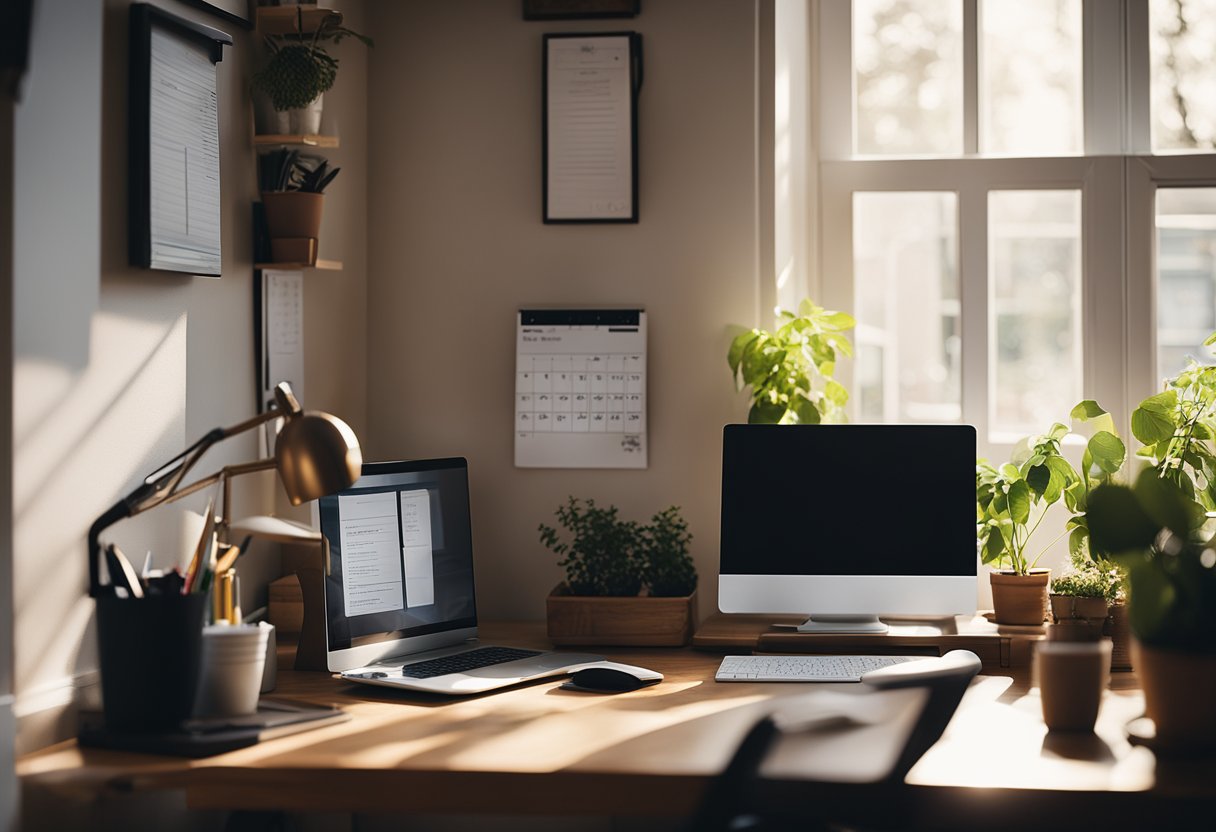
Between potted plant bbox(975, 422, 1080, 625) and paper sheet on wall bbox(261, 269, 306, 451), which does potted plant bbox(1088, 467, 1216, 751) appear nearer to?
potted plant bbox(975, 422, 1080, 625)

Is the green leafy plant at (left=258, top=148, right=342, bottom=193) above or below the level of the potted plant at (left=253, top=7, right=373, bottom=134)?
below

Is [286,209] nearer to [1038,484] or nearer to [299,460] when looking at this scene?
[299,460]

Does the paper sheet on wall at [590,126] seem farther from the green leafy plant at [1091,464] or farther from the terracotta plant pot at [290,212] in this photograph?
the green leafy plant at [1091,464]

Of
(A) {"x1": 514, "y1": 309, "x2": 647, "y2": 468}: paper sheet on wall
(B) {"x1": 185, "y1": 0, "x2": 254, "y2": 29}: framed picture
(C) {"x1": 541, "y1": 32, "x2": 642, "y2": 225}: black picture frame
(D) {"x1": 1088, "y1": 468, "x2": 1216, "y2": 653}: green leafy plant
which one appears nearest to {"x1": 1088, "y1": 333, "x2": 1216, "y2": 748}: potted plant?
(D) {"x1": 1088, "y1": 468, "x2": 1216, "y2": 653}: green leafy plant

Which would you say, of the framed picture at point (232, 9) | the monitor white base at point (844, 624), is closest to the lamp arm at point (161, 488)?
the framed picture at point (232, 9)

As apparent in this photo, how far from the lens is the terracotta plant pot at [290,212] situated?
2.17 metres

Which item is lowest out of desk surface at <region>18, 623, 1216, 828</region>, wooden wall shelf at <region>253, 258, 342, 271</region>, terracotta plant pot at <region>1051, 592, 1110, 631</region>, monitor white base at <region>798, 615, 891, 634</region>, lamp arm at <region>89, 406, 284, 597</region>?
desk surface at <region>18, 623, 1216, 828</region>

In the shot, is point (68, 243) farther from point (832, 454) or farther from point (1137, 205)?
point (1137, 205)

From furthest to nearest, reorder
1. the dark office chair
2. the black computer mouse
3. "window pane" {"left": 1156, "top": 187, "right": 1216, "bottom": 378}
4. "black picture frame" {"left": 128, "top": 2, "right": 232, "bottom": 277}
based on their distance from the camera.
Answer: "window pane" {"left": 1156, "top": 187, "right": 1216, "bottom": 378}
the black computer mouse
"black picture frame" {"left": 128, "top": 2, "right": 232, "bottom": 277}
the dark office chair

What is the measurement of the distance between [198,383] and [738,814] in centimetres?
122

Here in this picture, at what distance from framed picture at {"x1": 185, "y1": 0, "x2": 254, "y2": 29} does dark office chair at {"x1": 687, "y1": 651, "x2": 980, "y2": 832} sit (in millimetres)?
1501

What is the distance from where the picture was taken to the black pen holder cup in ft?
5.19

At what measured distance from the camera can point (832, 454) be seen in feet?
7.41

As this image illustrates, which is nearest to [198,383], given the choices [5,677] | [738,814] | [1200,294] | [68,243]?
[68,243]
